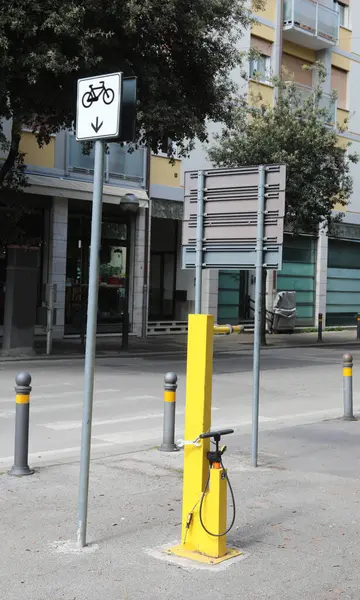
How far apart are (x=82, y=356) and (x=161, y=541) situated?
1334 centimetres

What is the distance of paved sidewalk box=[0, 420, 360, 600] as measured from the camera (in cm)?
414

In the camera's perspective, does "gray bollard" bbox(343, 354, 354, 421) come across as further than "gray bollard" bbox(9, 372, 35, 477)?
Yes

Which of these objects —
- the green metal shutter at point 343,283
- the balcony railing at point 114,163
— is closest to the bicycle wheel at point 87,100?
the balcony railing at point 114,163

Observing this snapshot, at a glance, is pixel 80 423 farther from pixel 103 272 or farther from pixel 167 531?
pixel 103 272

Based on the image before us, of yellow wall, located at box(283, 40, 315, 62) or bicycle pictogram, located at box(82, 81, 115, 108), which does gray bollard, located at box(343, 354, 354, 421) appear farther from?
yellow wall, located at box(283, 40, 315, 62)

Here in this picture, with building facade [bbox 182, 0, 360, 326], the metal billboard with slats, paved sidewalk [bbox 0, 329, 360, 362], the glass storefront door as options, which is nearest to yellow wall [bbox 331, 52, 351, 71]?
building facade [bbox 182, 0, 360, 326]

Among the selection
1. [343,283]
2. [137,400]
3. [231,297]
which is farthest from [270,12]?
[137,400]

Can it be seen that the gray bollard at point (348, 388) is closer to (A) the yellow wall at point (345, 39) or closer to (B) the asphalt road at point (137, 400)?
(B) the asphalt road at point (137, 400)

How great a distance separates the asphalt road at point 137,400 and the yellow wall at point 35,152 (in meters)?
6.84

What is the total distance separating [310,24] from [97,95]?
2763 centimetres

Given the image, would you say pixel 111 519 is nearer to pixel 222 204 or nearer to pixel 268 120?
pixel 222 204

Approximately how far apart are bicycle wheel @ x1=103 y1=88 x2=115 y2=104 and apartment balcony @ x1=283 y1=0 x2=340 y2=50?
2642 cm

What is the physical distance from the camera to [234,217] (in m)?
6.46

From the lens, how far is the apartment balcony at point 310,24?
2914cm
